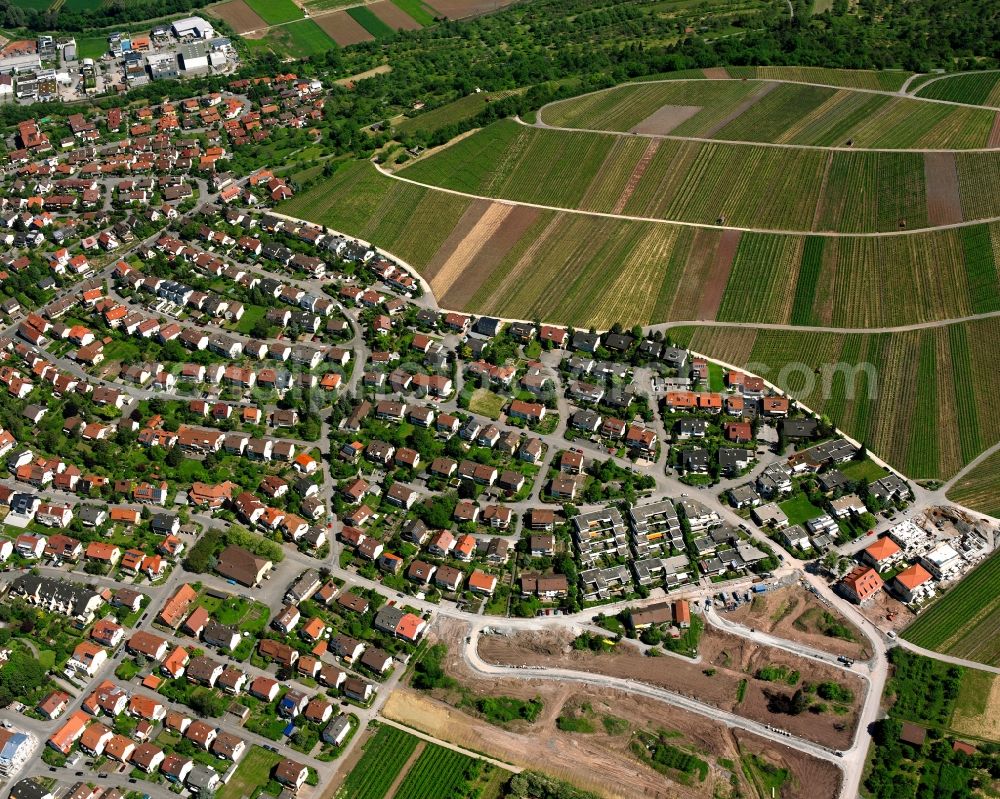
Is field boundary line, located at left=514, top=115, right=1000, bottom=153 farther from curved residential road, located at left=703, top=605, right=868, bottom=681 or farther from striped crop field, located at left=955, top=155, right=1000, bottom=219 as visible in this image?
curved residential road, located at left=703, top=605, right=868, bottom=681

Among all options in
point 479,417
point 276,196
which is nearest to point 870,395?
point 479,417

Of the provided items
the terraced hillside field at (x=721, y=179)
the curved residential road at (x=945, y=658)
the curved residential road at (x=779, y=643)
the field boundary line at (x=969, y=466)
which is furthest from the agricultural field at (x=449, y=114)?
the curved residential road at (x=945, y=658)

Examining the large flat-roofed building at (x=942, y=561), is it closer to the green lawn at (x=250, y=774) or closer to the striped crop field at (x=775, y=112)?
the green lawn at (x=250, y=774)

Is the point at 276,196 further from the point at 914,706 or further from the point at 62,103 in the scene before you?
the point at 914,706

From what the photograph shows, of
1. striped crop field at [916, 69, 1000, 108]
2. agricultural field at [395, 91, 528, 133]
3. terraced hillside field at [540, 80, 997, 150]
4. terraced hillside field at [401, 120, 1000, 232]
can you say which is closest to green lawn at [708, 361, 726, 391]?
terraced hillside field at [401, 120, 1000, 232]

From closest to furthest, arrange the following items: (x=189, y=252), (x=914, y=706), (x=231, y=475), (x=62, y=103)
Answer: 1. (x=914, y=706)
2. (x=231, y=475)
3. (x=189, y=252)
4. (x=62, y=103)

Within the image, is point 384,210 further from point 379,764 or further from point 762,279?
point 379,764
